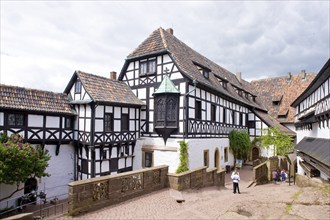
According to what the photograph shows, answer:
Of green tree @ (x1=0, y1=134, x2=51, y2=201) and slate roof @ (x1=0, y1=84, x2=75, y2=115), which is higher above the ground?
slate roof @ (x1=0, y1=84, x2=75, y2=115)

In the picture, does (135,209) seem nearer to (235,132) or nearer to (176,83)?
(176,83)

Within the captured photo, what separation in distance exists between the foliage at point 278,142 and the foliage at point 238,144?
2.27 m

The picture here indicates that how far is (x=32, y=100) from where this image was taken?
15508mm

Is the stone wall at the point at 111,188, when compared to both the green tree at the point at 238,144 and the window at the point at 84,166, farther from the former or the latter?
the green tree at the point at 238,144

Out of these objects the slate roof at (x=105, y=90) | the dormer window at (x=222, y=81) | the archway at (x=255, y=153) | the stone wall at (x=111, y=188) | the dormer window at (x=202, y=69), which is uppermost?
the dormer window at (x=202, y=69)

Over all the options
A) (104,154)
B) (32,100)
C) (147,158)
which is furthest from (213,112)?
(32,100)

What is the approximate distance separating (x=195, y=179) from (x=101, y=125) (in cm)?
705

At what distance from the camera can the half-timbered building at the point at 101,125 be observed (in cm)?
1605

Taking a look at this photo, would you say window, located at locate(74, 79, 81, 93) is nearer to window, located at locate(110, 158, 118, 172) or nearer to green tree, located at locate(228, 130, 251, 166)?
window, located at locate(110, 158, 118, 172)

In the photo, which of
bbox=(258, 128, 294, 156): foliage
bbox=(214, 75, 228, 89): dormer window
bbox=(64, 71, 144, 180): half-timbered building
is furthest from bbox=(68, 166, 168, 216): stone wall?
bbox=(258, 128, 294, 156): foliage

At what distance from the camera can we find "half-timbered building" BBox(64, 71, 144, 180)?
1605 cm

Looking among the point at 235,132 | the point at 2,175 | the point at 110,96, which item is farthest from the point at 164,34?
the point at 2,175

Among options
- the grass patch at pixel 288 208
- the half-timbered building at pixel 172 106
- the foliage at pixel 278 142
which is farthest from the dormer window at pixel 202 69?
the grass patch at pixel 288 208

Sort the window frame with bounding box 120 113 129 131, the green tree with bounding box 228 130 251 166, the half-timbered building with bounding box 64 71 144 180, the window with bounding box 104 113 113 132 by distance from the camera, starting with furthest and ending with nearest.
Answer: the green tree with bounding box 228 130 251 166, the window frame with bounding box 120 113 129 131, the window with bounding box 104 113 113 132, the half-timbered building with bounding box 64 71 144 180
